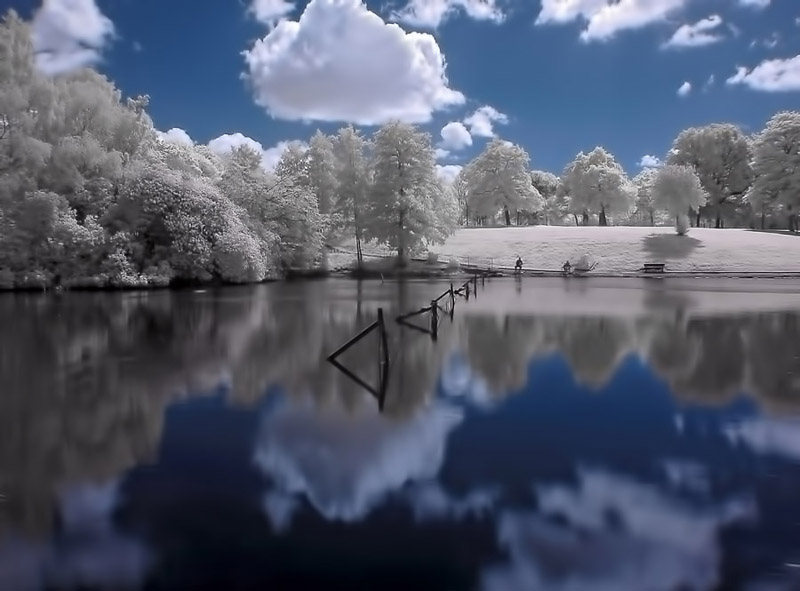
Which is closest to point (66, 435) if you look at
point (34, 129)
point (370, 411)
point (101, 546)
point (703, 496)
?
point (101, 546)

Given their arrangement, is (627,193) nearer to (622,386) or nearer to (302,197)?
(302,197)

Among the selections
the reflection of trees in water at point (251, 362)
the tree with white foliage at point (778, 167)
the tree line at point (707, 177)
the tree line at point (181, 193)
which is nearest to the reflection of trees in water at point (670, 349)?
the reflection of trees in water at point (251, 362)

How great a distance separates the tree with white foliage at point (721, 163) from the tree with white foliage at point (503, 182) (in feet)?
59.3

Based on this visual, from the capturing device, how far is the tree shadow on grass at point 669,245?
49794 millimetres

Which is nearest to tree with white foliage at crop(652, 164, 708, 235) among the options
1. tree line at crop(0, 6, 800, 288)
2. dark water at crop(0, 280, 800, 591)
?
tree line at crop(0, 6, 800, 288)

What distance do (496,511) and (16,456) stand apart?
17.2 ft

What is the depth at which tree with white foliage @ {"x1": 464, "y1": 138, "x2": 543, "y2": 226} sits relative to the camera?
242 feet

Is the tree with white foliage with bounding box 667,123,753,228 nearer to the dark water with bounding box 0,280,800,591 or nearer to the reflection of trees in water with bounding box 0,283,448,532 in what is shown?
the reflection of trees in water with bounding box 0,283,448,532

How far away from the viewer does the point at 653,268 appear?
46875mm

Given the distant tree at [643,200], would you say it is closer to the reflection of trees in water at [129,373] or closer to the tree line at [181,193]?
the tree line at [181,193]

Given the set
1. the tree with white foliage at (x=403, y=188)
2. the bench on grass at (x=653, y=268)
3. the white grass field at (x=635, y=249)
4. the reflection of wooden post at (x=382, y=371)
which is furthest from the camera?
the white grass field at (x=635, y=249)

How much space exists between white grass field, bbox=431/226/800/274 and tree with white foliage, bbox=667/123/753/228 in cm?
1395

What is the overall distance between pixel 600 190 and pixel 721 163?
1331 cm

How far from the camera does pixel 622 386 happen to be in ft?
34.4
